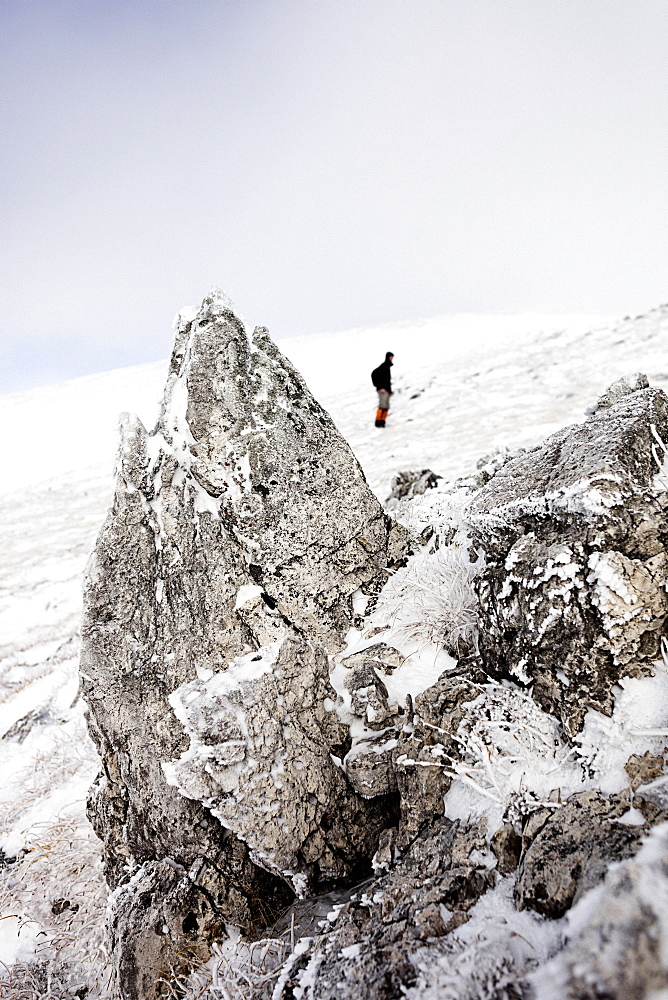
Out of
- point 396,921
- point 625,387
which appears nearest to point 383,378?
point 625,387

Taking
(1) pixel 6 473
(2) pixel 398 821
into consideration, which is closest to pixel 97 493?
(1) pixel 6 473

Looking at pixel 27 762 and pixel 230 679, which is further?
pixel 27 762

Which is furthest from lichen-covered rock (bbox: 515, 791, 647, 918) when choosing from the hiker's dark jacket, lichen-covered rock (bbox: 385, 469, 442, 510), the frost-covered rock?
the hiker's dark jacket

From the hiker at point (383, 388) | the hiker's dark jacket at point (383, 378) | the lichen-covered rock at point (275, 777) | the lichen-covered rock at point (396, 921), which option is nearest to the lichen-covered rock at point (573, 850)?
the lichen-covered rock at point (396, 921)

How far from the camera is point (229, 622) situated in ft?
12.3

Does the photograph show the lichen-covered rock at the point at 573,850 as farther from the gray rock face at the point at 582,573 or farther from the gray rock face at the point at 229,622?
the gray rock face at the point at 229,622

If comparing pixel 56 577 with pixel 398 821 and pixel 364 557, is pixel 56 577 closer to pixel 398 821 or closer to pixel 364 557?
pixel 364 557

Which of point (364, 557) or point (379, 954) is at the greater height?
point (364, 557)

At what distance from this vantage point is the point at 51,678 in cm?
775

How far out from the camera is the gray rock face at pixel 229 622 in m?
2.97

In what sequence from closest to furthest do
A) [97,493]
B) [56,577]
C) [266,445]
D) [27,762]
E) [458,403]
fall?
[266,445]
[27,762]
[56,577]
[458,403]
[97,493]

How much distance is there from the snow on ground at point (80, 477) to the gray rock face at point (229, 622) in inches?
55.4

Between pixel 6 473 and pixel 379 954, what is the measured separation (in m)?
27.4

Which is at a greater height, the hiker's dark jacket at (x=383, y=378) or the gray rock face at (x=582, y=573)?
the hiker's dark jacket at (x=383, y=378)
